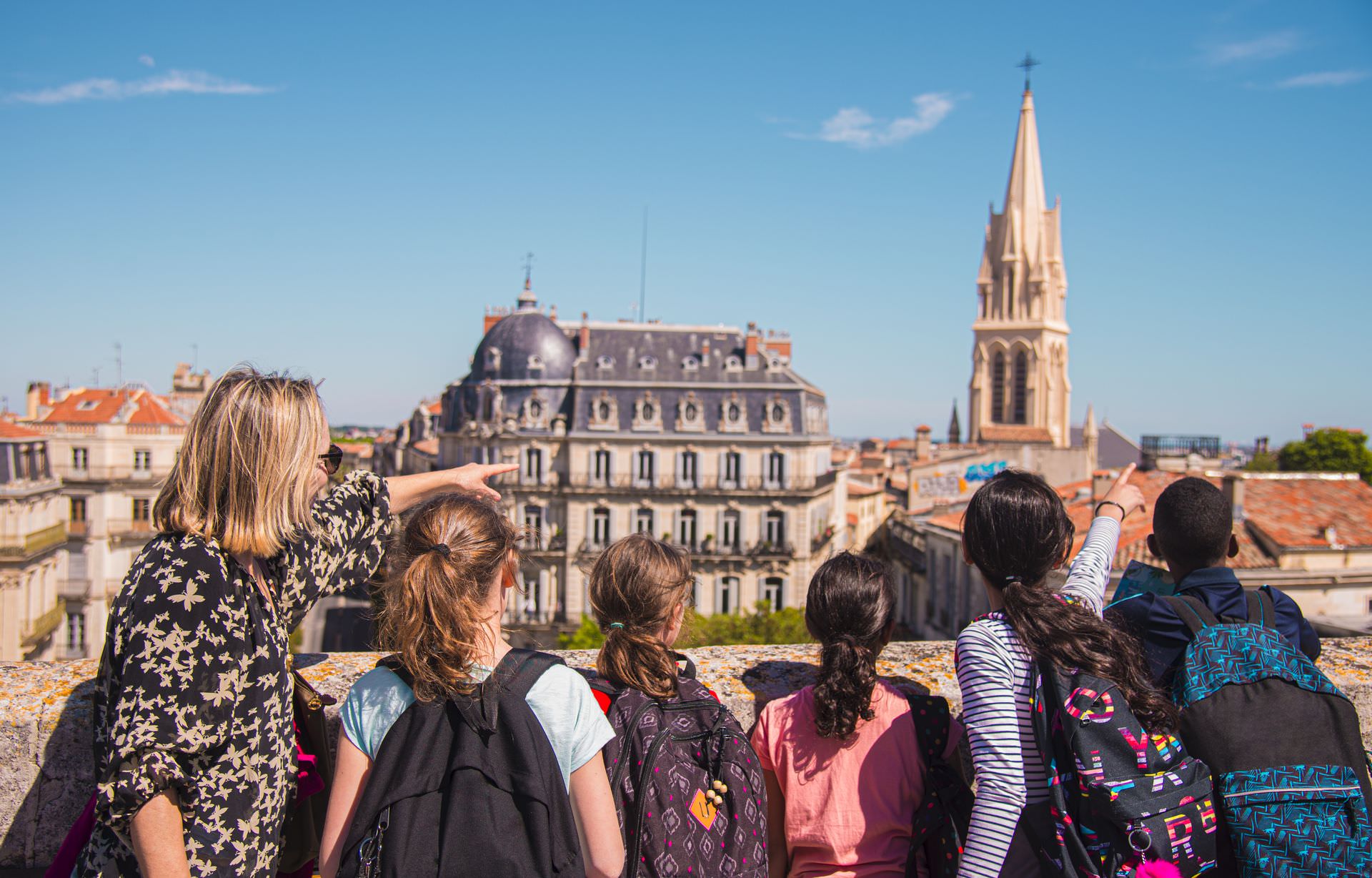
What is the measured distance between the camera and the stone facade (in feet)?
99.9

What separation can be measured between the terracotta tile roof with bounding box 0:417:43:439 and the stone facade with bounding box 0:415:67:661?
3 cm

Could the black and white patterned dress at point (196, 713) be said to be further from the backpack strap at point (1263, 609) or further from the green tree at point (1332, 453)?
the green tree at point (1332, 453)

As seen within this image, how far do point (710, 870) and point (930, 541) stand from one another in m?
26.8

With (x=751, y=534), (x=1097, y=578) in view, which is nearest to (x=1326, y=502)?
(x=751, y=534)

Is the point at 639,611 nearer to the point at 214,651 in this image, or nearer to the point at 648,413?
the point at 214,651

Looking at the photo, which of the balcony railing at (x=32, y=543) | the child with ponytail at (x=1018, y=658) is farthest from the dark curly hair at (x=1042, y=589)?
the balcony railing at (x=32, y=543)

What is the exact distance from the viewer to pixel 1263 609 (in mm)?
3604

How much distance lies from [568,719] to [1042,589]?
5.47 ft

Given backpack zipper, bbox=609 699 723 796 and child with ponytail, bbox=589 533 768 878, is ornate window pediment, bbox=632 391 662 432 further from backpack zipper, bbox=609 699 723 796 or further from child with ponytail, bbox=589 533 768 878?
backpack zipper, bbox=609 699 723 796

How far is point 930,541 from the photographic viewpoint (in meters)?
29.0

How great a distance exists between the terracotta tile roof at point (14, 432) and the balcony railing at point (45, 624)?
618 centimetres

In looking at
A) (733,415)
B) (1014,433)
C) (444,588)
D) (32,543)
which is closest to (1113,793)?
(444,588)

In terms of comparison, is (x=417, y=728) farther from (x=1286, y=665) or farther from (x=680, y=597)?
(x=1286, y=665)

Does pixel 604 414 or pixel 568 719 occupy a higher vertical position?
pixel 604 414
